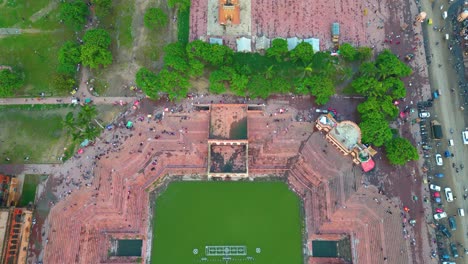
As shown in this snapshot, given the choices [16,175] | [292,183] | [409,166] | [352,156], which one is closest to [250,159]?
[292,183]

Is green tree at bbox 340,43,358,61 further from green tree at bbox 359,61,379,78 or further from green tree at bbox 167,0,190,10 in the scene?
green tree at bbox 167,0,190,10

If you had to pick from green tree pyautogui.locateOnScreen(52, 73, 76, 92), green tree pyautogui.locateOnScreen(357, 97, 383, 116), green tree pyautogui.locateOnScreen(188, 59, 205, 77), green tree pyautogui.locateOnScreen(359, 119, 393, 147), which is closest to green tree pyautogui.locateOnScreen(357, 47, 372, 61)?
green tree pyautogui.locateOnScreen(357, 97, 383, 116)

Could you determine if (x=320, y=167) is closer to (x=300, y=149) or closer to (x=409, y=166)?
(x=300, y=149)

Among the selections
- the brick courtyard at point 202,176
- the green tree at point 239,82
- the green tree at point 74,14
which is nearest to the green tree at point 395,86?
the brick courtyard at point 202,176

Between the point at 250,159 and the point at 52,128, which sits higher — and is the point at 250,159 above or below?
below

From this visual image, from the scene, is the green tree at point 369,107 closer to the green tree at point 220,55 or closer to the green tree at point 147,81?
the green tree at point 220,55

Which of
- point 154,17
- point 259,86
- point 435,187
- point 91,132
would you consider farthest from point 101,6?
point 435,187

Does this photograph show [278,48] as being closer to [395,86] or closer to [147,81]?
[395,86]
